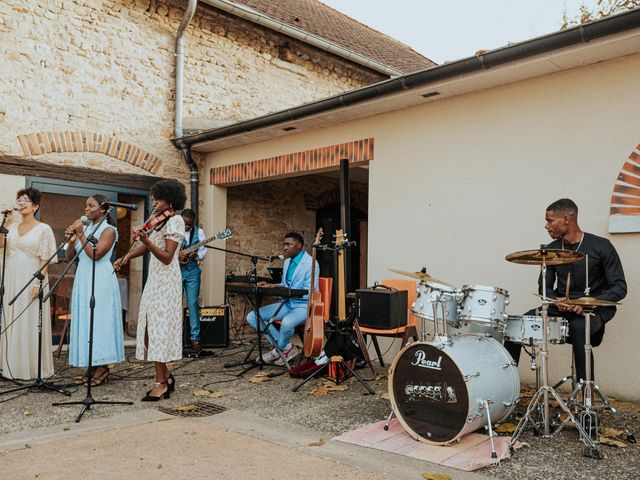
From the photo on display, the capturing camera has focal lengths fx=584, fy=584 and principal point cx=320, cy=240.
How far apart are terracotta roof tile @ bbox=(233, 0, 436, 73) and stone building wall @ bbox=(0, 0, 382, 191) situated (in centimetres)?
70

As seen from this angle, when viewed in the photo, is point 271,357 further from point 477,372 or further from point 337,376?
point 477,372

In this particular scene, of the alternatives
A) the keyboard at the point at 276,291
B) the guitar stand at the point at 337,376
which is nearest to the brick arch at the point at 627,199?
the guitar stand at the point at 337,376

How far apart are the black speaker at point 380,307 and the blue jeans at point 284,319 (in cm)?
104

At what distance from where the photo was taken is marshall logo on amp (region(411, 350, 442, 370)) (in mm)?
3590

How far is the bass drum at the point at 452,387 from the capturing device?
348cm

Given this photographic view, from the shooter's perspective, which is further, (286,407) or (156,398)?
(156,398)

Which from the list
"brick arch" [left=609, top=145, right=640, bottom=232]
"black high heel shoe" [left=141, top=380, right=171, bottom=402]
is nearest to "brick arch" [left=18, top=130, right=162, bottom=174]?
"black high heel shoe" [left=141, top=380, right=171, bottom=402]

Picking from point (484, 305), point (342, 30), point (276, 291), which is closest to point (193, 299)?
point (276, 291)

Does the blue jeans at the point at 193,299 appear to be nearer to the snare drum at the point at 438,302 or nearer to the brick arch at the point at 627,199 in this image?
the snare drum at the point at 438,302

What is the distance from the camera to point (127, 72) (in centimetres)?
796

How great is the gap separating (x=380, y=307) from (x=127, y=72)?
512 cm

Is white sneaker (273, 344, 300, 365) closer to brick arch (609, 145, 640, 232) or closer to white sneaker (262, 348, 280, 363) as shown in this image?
white sneaker (262, 348, 280, 363)

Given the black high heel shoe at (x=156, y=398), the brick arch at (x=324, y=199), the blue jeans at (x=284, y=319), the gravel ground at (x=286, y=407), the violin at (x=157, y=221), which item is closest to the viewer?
the gravel ground at (x=286, y=407)

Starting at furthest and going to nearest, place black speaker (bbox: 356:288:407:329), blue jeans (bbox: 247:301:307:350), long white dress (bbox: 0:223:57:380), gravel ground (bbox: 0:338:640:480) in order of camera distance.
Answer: blue jeans (bbox: 247:301:307:350), long white dress (bbox: 0:223:57:380), black speaker (bbox: 356:288:407:329), gravel ground (bbox: 0:338:640:480)
